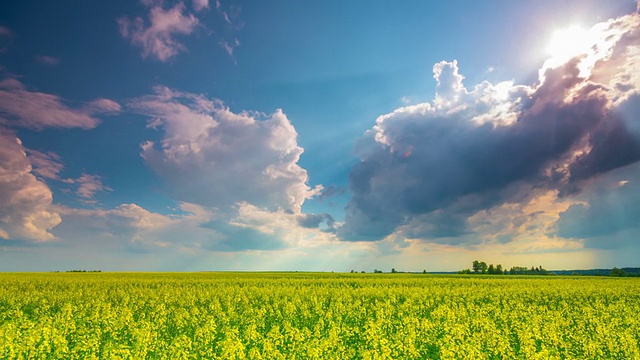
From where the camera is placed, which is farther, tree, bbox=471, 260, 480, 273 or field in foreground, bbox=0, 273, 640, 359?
tree, bbox=471, 260, 480, 273

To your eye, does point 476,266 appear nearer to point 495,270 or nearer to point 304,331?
point 495,270

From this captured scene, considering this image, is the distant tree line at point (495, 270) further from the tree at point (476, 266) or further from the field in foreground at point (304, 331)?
the field in foreground at point (304, 331)

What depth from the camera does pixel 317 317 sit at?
1936 centimetres

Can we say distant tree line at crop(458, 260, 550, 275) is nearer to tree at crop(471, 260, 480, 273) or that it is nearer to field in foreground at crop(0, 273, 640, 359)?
tree at crop(471, 260, 480, 273)

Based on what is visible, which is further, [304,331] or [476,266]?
[476,266]

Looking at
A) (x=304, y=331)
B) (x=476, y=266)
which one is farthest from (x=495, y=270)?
(x=304, y=331)

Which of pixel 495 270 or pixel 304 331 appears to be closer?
pixel 304 331

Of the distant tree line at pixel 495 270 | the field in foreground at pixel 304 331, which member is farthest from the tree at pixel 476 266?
the field in foreground at pixel 304 331

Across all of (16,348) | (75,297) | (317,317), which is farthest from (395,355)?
(75,297)

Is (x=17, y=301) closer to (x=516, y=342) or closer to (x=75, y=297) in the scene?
(x=75, y=297)

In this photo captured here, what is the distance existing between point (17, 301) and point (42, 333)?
58.4ft

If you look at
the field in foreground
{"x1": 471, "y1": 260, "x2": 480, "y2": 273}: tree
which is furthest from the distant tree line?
the field in foreground

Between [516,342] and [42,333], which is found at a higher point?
[42,333]

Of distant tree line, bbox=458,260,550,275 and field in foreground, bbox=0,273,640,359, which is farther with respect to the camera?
distant tree line, bbox=458,260,550,275
